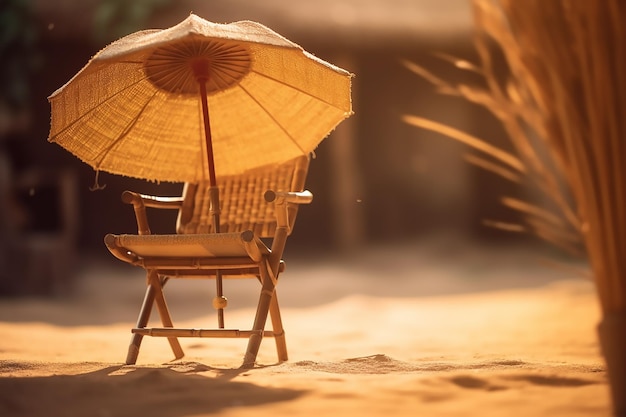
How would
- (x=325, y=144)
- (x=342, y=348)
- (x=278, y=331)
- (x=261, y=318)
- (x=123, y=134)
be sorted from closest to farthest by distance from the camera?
(x=261, y=318) → (x=278, y=331) → (x=123, y=134) → (x=342, y=348) → (x=325, y=144)

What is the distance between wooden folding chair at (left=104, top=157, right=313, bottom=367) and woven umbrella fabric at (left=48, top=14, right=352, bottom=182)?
0.11 metres

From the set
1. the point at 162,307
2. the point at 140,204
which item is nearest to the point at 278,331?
the point at 162,307

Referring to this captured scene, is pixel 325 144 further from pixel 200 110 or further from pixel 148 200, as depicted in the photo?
pixel 148 200

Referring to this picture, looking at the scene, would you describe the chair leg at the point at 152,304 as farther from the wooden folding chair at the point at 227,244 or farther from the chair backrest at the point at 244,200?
the chair backrest at the point at 244,200

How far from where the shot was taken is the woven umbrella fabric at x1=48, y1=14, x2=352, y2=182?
10.9 feet

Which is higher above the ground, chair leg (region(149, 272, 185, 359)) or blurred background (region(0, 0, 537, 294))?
blurred background (region(0, 0, 537, 294))

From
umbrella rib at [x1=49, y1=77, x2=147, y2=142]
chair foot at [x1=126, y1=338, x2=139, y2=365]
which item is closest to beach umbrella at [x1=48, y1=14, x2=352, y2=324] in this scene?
umbrella rib at [x1=49, y1=77, x2=147, y2=142]

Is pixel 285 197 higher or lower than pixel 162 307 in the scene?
higher

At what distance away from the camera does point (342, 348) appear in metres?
3.94

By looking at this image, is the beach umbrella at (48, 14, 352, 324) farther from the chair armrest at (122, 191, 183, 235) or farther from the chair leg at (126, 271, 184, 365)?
the chair leg at (126, 271, 184, 365)

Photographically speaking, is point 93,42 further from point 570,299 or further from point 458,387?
point 458,387

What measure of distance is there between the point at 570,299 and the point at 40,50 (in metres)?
6.24

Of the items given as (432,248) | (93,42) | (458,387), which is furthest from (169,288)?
(458,387)

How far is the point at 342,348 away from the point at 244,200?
3.01 ft
